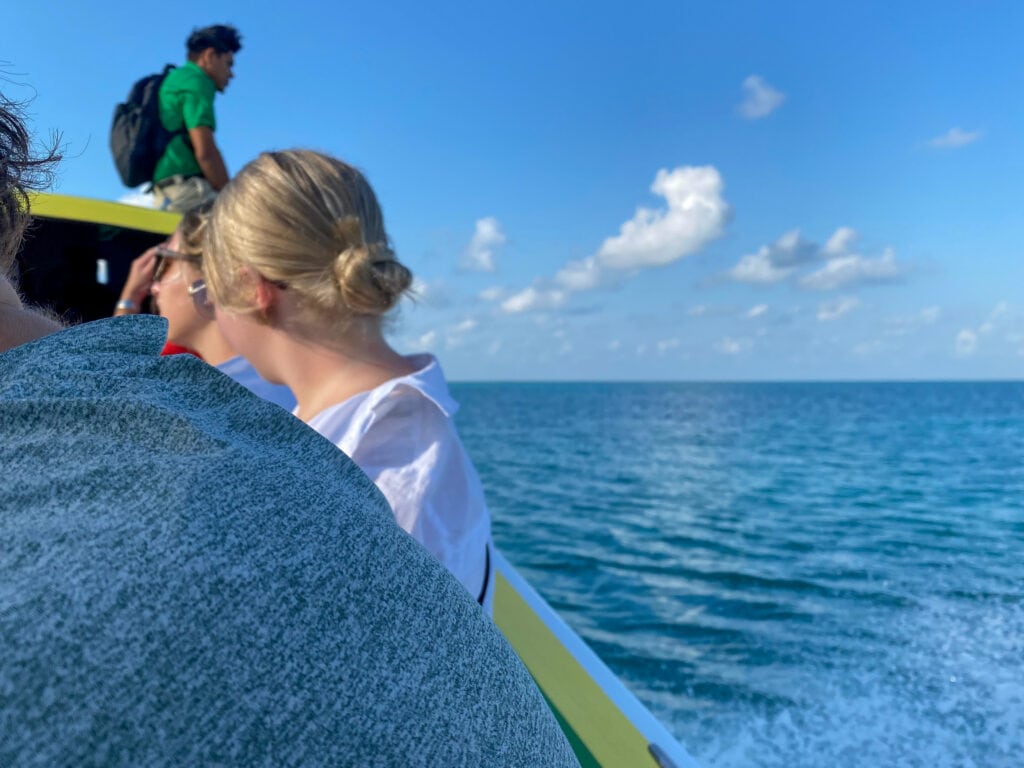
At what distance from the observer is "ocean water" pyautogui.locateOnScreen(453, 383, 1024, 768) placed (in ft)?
10.8

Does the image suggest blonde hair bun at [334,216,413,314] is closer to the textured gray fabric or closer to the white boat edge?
the white boat edge

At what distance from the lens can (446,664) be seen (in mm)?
572

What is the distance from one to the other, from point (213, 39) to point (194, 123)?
47 cm

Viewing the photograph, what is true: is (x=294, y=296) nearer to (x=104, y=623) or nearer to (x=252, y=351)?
(x=252, y=351)

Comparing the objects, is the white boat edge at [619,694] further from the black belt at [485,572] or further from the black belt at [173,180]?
the black belt at [173,180]

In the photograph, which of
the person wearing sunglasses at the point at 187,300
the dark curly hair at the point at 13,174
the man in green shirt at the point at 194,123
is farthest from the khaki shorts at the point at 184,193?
the dark curly hair at the point at 13,174

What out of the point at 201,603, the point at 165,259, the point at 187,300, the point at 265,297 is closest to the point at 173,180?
the point at 165,259

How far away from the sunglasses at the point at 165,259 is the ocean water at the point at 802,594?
2.53 m

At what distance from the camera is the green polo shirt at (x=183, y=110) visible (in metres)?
3.56

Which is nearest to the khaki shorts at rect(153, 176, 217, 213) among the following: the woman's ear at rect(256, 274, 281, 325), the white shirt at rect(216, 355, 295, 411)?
the white shirt at rect(216, 355, 295, 411)

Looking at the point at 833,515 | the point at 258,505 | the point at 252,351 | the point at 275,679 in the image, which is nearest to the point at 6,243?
the point at 258,505

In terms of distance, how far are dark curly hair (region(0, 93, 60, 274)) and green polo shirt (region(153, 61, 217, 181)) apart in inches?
122

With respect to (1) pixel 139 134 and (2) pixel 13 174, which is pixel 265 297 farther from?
(1) pixel 139 134

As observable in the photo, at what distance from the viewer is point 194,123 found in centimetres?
356
